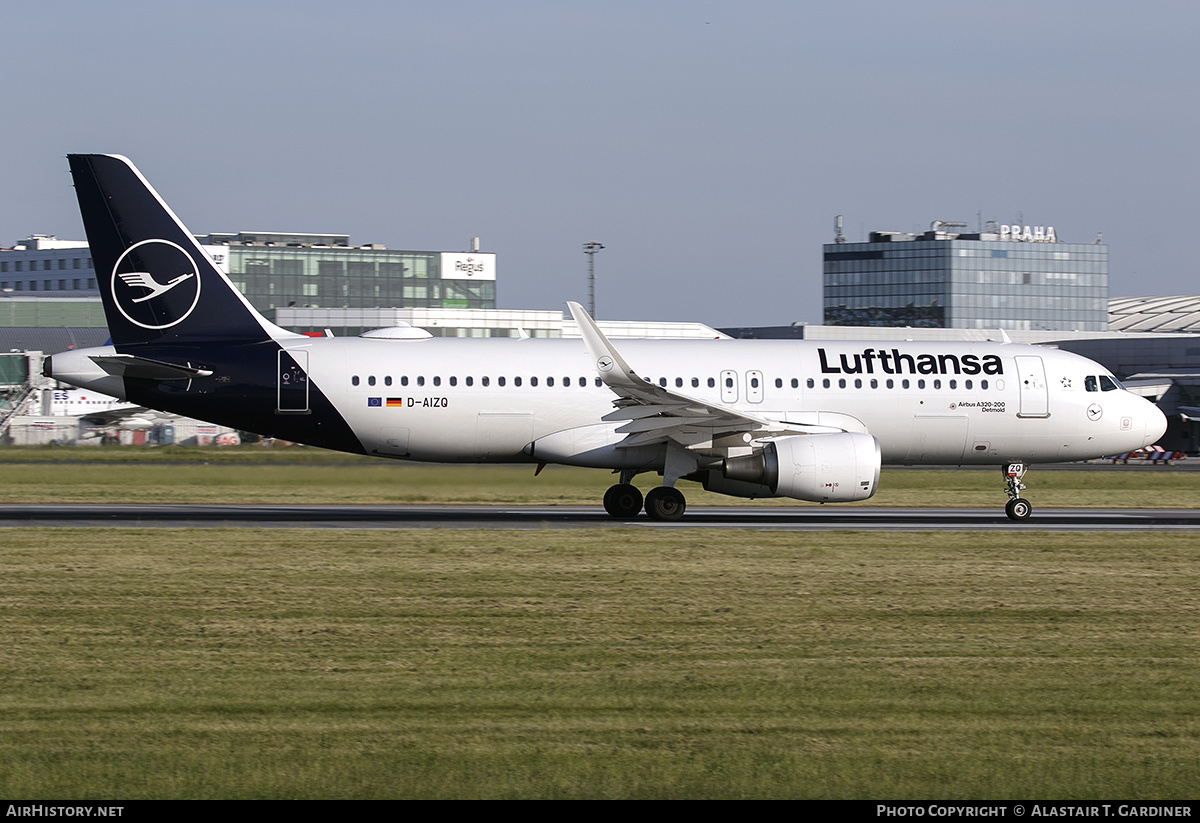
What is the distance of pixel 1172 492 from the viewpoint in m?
35.7

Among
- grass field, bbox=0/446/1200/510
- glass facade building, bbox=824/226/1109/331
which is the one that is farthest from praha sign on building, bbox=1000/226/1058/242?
grass field, bbox=0/446/1200/510

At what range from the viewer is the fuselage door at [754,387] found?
985 inches

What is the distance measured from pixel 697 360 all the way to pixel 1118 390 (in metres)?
9.33

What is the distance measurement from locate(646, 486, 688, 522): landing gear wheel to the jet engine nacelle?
4.83 ft

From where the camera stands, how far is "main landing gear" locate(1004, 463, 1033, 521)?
82.4 ft

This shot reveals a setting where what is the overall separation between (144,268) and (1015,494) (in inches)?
705

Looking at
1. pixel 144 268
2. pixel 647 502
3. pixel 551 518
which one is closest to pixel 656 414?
pixel 647 502

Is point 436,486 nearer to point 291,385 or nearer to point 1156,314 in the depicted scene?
point 291,385

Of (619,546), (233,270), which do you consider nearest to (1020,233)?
(233,270)

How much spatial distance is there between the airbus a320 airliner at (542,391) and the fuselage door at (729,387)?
0.03 metres

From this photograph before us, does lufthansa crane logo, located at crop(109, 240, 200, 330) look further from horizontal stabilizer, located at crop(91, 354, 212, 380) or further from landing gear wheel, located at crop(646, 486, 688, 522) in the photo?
landing gear wheel, located at crop(646, 486, 688, 522)

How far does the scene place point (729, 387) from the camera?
2508 centimetres

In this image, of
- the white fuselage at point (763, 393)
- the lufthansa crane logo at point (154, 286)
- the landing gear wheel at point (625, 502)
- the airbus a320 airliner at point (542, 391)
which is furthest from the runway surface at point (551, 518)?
the lufthansa crane logo at point (154, 286)

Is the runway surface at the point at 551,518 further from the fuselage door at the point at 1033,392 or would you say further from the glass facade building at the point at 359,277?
the glass facade building at the point at 359,277
